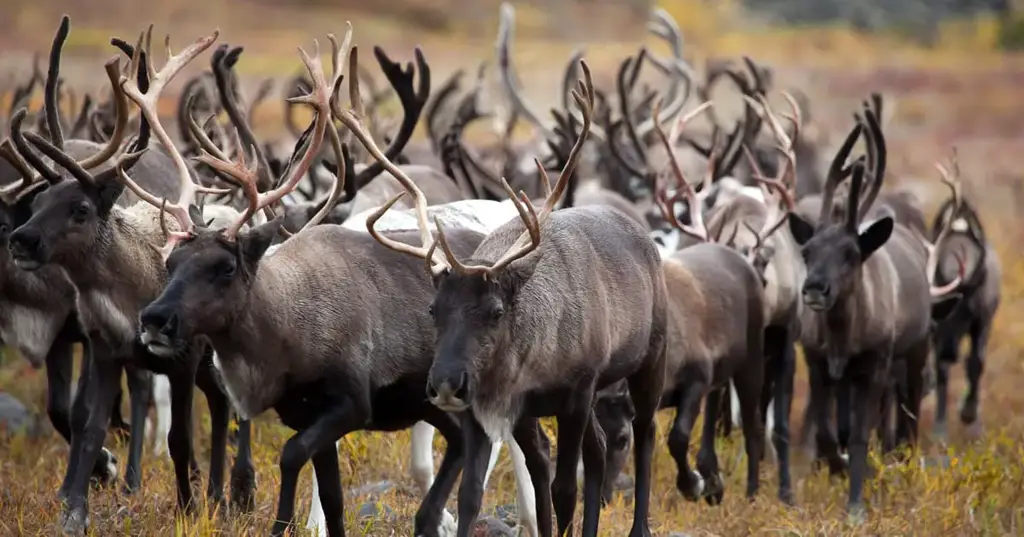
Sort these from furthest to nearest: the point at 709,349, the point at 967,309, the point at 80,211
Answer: the point at 967,309 → the point at 709,349 → the point at 80,211

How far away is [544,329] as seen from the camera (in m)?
6.42

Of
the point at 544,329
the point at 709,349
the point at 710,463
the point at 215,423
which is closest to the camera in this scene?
the point at 544,329

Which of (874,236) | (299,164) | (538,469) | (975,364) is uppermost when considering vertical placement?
(299,164)

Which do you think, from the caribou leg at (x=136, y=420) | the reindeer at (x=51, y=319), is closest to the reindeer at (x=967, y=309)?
the caribou leg at (x=136, y=420)

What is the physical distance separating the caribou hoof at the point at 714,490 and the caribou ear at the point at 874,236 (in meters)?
1.48

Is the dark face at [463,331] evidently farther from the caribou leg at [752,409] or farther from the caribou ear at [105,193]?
the caribou leg at [752,409]

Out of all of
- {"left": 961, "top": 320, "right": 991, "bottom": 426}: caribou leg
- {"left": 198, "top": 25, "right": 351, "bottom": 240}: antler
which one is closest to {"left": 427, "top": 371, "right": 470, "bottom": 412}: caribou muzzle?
{"left": 198, "top": 25, "right": 351, "bottom": 240}: antler

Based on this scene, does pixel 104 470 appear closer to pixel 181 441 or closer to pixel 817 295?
pixel 181 441

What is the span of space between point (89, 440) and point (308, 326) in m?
1.37

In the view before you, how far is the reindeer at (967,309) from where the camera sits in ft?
42.3

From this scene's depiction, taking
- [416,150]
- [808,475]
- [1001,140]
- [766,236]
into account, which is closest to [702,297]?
[766,236]

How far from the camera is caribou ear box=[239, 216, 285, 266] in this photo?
6473 mm

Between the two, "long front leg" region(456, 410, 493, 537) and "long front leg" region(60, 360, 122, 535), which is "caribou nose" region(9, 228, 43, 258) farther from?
"long front leg" region(456, 410, 493, 537)

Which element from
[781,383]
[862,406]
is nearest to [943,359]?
[781,383]
